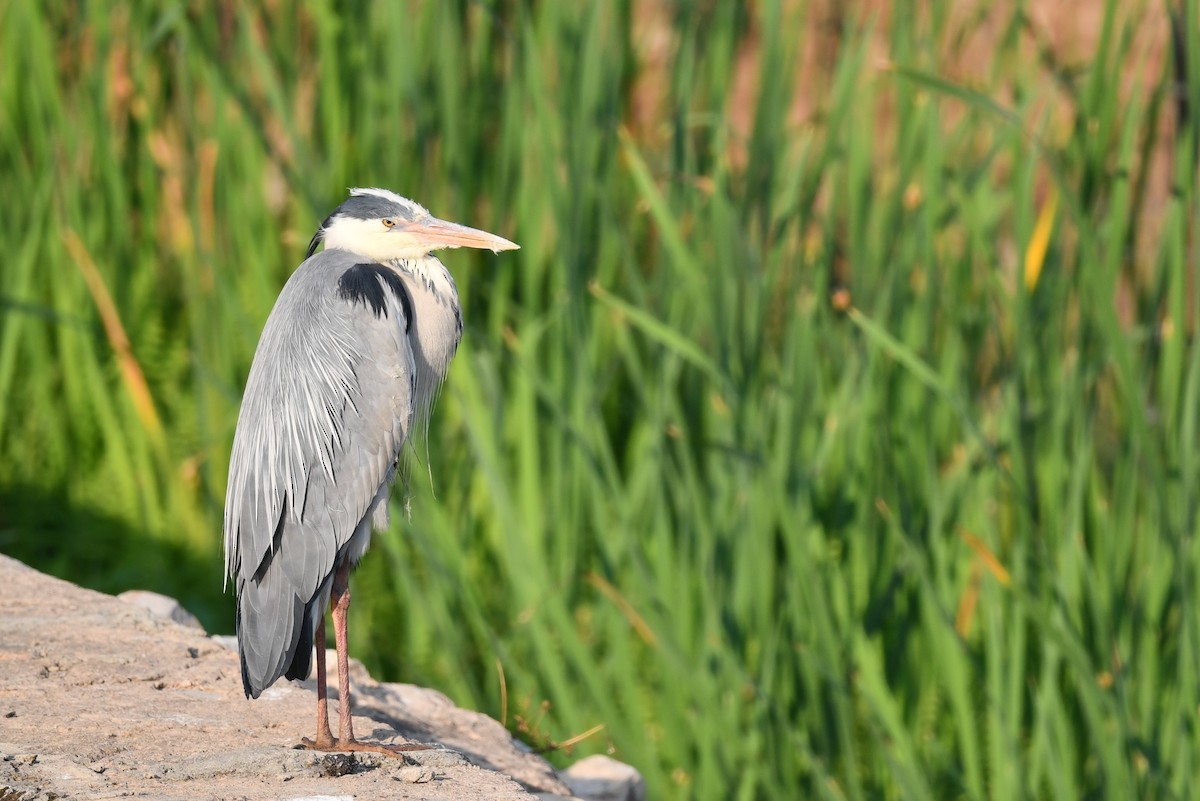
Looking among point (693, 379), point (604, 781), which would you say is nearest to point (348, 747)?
point (604, 781)

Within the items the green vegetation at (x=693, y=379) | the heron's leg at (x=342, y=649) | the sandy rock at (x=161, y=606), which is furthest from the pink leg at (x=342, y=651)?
the green vegetation at (x=693, y=379)

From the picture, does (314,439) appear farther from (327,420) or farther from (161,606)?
(161,606)

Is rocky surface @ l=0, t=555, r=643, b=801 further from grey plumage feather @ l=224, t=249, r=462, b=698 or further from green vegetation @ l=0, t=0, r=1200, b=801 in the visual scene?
green vegetation @ l=0, t=0, r=1200, b=801

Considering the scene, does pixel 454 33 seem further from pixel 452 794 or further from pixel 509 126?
pixel 452 794

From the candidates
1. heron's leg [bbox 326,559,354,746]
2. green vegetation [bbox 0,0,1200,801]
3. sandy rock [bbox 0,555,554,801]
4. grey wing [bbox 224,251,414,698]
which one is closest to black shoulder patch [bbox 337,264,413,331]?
grey wing [bbox 224,251,414,698]

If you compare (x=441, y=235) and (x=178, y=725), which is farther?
(x=441, y=235)

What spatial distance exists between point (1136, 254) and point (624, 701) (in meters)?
1.70

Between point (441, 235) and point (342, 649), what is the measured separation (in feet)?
2.44

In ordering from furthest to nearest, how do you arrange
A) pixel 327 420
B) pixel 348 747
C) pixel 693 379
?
pixel 693 379
pixel 327 420
pixel 348 747

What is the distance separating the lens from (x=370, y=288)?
2465 millimetres

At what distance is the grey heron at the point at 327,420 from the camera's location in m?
2.38

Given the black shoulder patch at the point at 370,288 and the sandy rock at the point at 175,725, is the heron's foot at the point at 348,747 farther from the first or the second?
the black shoulder patch at the point at 370,288

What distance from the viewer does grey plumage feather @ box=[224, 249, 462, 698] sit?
2.38m

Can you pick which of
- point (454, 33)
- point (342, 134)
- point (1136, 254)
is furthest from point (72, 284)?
point (1136, 254)
